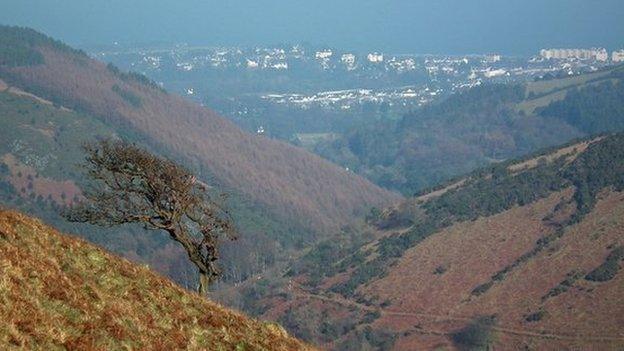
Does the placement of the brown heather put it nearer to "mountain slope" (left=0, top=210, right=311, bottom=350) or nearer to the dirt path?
the dirt path

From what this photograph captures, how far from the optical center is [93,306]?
14.0m

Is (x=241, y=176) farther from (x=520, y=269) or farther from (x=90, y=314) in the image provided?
(x=90, y=314)

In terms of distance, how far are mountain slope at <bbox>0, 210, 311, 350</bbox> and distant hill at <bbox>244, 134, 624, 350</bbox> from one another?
159ft

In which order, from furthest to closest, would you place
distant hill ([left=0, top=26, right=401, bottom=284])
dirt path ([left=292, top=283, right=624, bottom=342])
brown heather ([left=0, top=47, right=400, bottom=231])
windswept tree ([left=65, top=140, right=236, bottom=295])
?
brown heather ([left=0, top=47, right=400, bottom=231]) → distant hill ([left=0, top=26, right=401, bottom=284]) → dirt path ([left=292, top=283, right=624, bottom=342]) → windswept tree ([left=65, top=140, right=236, bottom=295])

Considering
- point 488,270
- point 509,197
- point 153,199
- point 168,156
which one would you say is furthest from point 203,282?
point 168,156

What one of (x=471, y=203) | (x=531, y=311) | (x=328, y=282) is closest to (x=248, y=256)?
(x=328, y=282)

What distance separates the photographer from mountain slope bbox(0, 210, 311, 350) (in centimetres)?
1221

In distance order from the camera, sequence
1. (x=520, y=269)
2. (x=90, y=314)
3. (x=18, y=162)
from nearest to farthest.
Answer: (x=90, y=314) → (x=520, y=269) → (x=18, y=162)

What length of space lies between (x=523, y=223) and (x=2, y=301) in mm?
86740

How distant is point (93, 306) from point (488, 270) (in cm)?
7370

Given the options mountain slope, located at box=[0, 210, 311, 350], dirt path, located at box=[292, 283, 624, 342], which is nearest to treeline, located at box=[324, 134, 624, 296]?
dirt path, located at box=[292, 283, 624, 342]

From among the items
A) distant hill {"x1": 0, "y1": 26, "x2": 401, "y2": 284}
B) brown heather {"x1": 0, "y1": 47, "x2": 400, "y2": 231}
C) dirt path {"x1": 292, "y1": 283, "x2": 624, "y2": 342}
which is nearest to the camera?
dirt path {"x1": 292, "y1": 283, "x2": 624, "y2": 342}

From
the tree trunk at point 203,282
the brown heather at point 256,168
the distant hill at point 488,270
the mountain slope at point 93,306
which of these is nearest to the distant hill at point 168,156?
the brown heather at point 256,168

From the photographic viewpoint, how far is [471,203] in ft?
348
